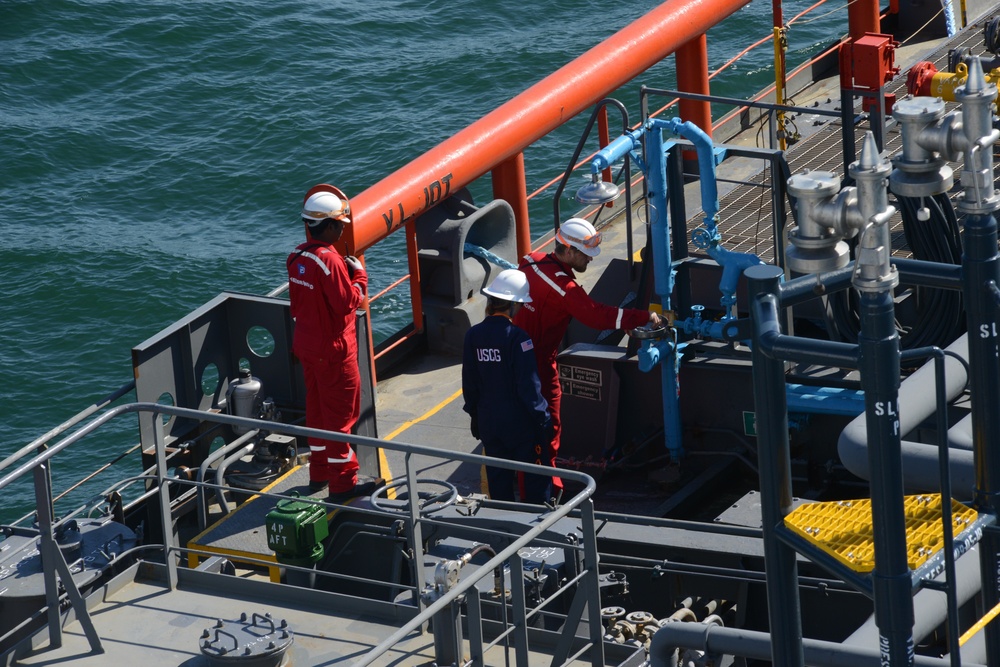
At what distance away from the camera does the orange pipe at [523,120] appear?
34.0 ft

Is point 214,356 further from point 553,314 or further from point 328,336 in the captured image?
point 553,314

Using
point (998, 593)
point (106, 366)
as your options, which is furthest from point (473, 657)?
point (106, 366)

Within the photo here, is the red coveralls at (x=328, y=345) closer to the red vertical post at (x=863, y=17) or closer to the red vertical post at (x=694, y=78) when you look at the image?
the red vertical post at (x=694, y=78)

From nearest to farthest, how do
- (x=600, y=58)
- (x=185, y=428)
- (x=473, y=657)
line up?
(x=473, y=657) → (x=185, y=428) → (x=600, y=58)

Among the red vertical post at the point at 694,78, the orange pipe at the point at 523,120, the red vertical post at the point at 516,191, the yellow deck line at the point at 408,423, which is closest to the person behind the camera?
the yellow deck line at the point at 408,423

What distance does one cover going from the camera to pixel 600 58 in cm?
1264

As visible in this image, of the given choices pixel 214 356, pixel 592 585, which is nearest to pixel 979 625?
pixel 592 585

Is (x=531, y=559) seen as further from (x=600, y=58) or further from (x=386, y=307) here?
(x=386, y=307)

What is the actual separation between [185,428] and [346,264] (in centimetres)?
151

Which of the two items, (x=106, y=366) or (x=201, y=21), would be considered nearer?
(x=106, y=366)

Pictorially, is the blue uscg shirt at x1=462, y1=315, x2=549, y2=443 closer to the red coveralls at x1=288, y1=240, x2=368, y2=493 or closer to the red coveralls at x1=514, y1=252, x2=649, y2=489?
the red coveralls at x1=514, y1=252, x2=649, y2=489

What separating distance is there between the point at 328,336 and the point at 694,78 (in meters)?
6.50

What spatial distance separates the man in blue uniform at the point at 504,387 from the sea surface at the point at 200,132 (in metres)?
8.32

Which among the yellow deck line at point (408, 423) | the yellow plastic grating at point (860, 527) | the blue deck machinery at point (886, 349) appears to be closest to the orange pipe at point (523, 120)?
the yellow deck line at point (408, 423)
